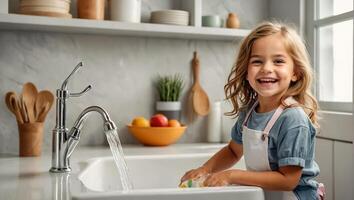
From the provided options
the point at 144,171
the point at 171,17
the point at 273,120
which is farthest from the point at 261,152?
the point at 171,17

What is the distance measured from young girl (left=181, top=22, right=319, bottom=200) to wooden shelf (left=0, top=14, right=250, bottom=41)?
66cm

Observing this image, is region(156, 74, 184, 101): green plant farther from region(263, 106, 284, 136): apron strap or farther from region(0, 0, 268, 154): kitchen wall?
region(263, 106, 284, 136): apron strap

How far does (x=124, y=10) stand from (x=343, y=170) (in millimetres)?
1080

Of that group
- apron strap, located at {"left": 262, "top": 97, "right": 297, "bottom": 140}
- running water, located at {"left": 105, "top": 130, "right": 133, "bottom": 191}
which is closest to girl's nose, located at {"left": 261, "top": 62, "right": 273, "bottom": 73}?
apron strap, located at {"left": 262, "top": 97, "right": 297, "bottom": 140}

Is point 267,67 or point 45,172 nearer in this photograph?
point 267,67

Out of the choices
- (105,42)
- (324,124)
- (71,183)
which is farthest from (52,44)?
(324,124)

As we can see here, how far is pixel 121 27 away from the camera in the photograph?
6.43ft

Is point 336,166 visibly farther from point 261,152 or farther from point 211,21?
point 211,21

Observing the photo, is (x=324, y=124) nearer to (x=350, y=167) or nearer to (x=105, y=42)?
(x=350, y=167)

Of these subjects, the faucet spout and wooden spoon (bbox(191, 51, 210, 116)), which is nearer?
the faucet spout

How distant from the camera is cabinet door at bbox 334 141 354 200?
1817mm

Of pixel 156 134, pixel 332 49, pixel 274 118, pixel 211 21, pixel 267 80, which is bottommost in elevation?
pixel 156 134

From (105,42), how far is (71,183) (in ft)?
3.09

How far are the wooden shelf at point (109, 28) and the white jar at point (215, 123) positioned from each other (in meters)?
0.33
